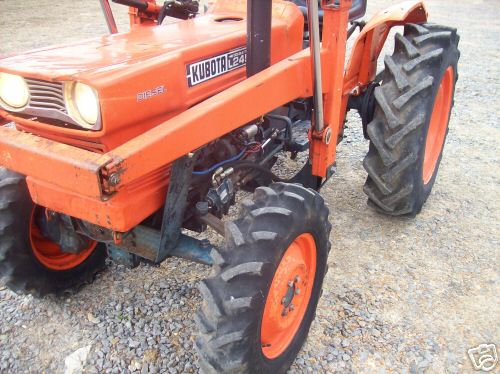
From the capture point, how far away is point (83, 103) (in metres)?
1.63

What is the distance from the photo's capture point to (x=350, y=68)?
3012 millimetres

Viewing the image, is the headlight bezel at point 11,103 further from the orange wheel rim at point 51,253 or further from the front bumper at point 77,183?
the orange wheel rim at point 51,253

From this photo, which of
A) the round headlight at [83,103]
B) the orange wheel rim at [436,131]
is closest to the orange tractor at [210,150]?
the round headlight at [83,103]

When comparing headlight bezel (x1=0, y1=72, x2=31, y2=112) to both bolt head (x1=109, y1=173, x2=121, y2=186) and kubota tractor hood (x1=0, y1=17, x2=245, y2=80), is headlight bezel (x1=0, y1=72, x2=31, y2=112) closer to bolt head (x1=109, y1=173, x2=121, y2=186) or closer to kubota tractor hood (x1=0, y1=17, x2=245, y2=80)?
kubota tractor hood (x1=0, y1=17, x2=245, y2=80)

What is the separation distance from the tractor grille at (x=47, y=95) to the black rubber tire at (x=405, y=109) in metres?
1.78

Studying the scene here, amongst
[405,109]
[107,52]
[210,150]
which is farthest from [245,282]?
[405,109]

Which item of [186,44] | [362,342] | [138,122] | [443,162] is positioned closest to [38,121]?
[138,122]

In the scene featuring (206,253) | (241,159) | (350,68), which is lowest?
(206,253)

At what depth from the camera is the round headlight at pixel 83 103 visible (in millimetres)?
1609

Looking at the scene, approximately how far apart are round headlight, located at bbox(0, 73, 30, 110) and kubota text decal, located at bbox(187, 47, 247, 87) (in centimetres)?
64

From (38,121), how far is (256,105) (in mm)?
891

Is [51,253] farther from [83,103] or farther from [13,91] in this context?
[83,103]

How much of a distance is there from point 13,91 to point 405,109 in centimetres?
203

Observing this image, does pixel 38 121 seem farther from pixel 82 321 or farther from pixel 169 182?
pixel 82 321
